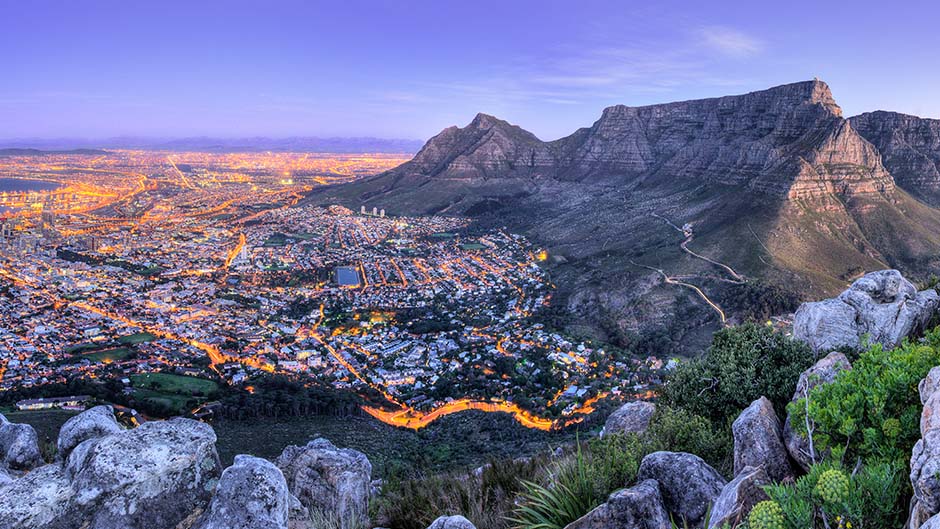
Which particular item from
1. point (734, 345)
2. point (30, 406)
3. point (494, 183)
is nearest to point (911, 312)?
point (734, 345)

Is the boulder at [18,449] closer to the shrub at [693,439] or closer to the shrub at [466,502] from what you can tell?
the shrub at [466,502]

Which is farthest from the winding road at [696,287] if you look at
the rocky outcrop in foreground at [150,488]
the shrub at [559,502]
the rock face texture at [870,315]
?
the rocky outcrop in foreground at [150,488]

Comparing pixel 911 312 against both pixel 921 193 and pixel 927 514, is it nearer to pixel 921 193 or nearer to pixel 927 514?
pixel 927 514

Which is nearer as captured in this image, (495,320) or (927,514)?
(927,514)

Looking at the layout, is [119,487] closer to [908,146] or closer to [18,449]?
[18,449]

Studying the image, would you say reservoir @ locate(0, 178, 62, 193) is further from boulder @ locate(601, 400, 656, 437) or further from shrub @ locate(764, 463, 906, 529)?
shrub @ locate(764, 463, 906, 529)

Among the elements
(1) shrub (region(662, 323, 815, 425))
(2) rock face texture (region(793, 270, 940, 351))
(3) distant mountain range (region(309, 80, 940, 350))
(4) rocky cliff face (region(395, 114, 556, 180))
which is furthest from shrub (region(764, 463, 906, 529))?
(4) rocky cliff face (region(395, 114, 556, 180))
